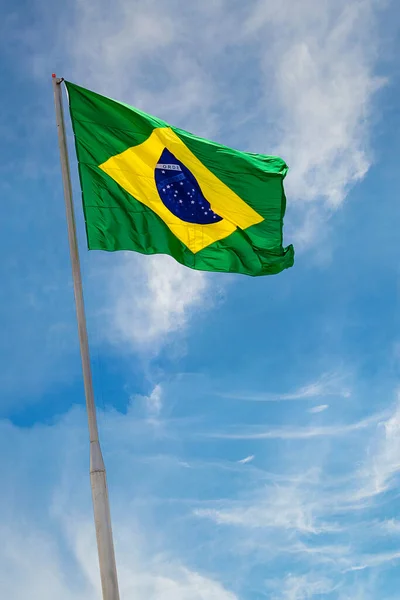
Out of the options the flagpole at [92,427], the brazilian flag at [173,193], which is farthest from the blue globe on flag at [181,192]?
the flagpole at [92,427]

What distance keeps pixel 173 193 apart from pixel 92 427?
7327mm

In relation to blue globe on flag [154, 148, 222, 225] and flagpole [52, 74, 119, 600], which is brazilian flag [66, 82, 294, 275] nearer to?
blue globe on flag [154, 148, 222, 225]

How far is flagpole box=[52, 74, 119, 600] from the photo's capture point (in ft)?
46.9

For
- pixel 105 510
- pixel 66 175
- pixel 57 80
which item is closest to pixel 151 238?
pixel 66 175

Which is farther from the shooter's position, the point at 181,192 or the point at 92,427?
the point at 181,192

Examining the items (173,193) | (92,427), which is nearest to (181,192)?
(173,193)

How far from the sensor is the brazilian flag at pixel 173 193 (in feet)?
58.3

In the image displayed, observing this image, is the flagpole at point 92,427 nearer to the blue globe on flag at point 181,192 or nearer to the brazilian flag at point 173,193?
the brazilian flag at point 173,193

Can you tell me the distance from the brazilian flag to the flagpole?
1.59 ft

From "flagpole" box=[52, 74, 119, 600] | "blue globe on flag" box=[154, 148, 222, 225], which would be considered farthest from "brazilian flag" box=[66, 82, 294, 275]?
"flagpole" box=[52, 74, 119, 600]

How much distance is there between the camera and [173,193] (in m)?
19.3

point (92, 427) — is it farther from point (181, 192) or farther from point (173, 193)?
point (181, 192)

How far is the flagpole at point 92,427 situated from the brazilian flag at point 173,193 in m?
0.48

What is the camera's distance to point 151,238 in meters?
18.4
